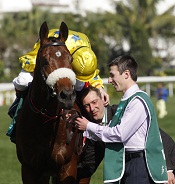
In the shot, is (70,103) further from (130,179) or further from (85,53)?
(85,53)

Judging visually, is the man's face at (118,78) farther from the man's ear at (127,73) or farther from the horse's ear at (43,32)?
the horse's ear at (43,32)

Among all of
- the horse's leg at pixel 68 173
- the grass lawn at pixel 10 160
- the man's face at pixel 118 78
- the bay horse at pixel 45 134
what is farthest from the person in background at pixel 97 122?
the grass lawn at pixel 10 160

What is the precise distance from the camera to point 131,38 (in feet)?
159

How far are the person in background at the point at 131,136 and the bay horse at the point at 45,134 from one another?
60 centimetres

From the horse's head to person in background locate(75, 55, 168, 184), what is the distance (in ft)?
0.79

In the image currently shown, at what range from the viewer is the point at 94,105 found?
20.0 ft

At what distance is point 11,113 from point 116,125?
2.03m

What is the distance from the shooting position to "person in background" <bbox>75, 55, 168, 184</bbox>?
5.13 meters

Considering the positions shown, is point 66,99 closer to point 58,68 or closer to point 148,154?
point 58,68

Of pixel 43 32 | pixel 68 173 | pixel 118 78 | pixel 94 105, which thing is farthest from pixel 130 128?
pixel 43 32

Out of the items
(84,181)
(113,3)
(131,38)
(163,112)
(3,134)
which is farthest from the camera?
(113,3)

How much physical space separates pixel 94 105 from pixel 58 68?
0.77 meters

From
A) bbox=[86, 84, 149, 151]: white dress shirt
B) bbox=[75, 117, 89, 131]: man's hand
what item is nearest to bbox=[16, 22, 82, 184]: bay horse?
bbox=[75, 117, 89, 131]: man's hand

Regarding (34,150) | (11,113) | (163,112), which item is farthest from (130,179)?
(163,112)
